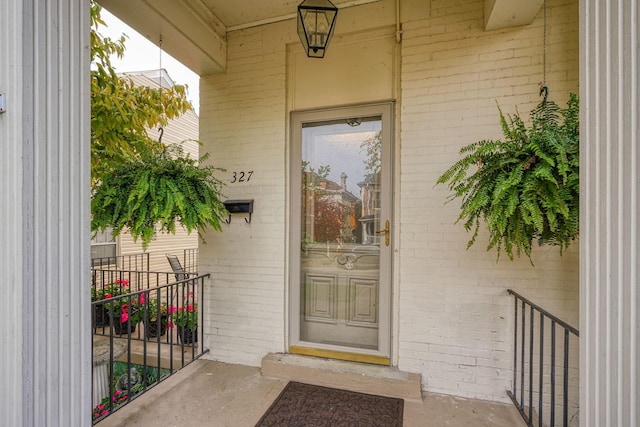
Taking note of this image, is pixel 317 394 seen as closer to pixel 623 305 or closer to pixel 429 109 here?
pixel 623 305

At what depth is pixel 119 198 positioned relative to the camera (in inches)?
77.9

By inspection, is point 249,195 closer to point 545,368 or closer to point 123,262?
point 545,368

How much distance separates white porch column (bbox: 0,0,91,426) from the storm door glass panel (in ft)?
6.06

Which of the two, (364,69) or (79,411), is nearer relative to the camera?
(79,411)

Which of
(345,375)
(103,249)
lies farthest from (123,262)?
(345,375)

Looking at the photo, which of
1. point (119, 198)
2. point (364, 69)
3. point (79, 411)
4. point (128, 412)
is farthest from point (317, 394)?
point (364, 69)

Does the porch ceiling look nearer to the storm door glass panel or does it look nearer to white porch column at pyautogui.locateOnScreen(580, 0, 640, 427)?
the storm door glass panel

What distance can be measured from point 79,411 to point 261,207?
193cm

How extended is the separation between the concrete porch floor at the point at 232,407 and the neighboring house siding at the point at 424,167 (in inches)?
6.7

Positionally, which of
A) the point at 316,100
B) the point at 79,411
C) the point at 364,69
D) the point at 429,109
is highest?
the point at 364,69

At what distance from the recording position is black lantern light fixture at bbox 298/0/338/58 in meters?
1.97

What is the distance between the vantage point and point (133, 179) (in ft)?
6.64

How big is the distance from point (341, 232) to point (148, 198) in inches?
61.3

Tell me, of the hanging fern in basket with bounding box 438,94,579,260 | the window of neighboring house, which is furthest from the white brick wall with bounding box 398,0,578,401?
the window of neighboring house
